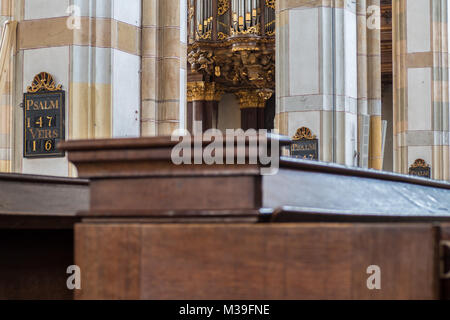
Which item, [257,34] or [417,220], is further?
[257,34]

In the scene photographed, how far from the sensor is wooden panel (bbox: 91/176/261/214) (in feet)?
6.69

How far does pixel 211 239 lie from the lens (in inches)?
74.4

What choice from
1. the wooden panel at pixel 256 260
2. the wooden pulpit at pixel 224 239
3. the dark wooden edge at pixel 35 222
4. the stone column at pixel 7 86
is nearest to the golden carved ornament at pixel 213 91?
the stone column at pixel 7 86

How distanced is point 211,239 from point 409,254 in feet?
1.48

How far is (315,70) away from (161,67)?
2.79 metres

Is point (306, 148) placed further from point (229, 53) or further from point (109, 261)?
point (229, 53)

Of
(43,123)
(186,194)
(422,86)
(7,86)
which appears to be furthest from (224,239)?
(422,86)

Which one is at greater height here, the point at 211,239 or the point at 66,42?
the point at 66,42

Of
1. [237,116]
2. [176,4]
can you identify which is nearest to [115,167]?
[176,4]

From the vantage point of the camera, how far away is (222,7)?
57.1 ft

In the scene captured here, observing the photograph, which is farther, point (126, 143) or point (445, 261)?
point (126, 143)

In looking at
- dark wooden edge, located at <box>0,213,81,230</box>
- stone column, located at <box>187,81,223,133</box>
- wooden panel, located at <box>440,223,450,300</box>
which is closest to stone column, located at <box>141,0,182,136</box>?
dark wooden edge, located at <box>0,213,81,230</box>

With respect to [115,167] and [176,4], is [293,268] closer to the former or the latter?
[115,167]

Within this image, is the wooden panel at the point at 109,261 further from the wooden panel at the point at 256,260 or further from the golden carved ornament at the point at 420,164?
the golden carved ornament at the point at 420,164
